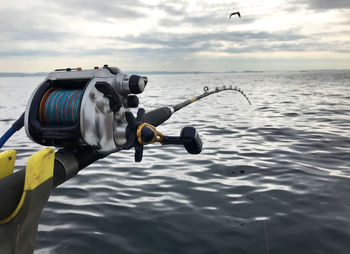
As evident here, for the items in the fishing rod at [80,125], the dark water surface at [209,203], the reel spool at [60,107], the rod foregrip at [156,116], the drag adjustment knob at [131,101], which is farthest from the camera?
the rod foregrip at [156,116]

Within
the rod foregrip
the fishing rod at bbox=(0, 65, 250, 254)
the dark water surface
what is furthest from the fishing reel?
the dark water surface

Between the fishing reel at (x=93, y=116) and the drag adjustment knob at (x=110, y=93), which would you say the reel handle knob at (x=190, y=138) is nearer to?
the fishing reel at (x=93, y=116)

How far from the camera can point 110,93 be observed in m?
2.39

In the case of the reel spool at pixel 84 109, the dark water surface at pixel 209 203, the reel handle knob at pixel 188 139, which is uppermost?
the reel spool at pixel 84 109

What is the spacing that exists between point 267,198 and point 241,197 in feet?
1.27

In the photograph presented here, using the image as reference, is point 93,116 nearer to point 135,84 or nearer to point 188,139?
point 135,84

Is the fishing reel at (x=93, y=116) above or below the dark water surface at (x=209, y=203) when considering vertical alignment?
above

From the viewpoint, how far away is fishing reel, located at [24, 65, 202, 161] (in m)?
2.39

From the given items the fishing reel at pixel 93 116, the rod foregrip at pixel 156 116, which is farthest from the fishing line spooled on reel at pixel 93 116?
the rod foregrip at pixel 156 116

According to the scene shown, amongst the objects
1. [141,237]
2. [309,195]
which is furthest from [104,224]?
[309,195]

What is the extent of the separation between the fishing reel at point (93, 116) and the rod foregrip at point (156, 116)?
1.00m

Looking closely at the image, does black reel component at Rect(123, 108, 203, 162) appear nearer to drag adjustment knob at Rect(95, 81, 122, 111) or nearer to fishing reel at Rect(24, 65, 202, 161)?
fishing reel at Rect(24, 65, 202, 161)

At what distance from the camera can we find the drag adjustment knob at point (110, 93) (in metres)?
2.37

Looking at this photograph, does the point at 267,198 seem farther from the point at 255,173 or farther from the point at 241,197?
the point at 255,173
